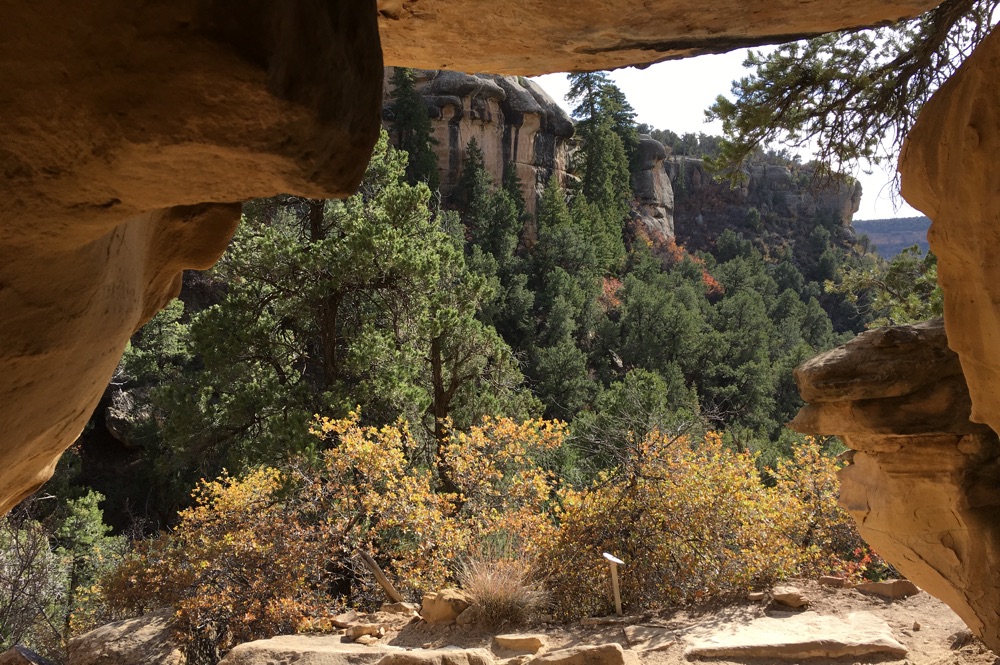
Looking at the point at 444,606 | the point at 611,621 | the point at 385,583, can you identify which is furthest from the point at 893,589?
the point at 385,583

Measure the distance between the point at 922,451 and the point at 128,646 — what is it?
26.7ft

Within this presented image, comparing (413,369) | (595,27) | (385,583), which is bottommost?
(385,583)

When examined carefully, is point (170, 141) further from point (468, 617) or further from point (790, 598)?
point (790, 598)

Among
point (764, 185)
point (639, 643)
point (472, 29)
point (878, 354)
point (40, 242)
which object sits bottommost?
point (639, 643)

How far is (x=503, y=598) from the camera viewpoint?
310 inches

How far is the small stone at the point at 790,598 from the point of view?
7.37 m

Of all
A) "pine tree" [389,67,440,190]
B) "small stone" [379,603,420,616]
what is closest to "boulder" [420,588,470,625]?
"small stone" [379,603,420,616]

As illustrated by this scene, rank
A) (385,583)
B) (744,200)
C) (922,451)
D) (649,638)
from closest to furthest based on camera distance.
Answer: (922,451)
(649,638)
(385,583)
(744,200)

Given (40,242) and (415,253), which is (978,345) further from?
(415,253)

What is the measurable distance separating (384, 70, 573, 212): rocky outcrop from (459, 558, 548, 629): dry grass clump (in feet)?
101

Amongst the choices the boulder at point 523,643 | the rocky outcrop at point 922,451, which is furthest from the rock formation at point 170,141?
the boulder at point 523,643

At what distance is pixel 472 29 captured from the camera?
3168 millimetres

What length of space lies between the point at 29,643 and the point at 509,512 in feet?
30.4

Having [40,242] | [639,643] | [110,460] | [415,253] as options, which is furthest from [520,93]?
[40,242]
